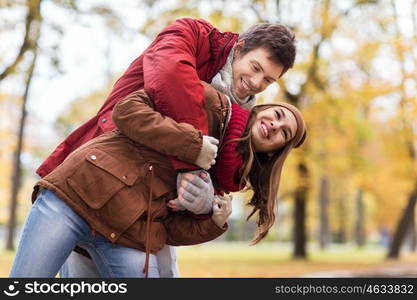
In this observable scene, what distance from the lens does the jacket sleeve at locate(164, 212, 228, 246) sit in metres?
2.68

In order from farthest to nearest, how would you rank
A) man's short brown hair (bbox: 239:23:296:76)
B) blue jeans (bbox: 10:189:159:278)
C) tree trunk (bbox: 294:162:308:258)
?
tree trunk (bbox: 294:162:308:258), man's short brown hair (bbox: 239:23:296:76), blue jeans (bbox: 10:189:159:278)

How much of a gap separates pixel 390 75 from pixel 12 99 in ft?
40.6

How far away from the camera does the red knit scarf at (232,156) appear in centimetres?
262

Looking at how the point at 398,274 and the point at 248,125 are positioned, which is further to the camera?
the point at 398,274

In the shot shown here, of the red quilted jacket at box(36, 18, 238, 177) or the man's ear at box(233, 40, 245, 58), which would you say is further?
the man's ear at box(233, 40, 245, 58)

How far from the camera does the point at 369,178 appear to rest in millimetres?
22234

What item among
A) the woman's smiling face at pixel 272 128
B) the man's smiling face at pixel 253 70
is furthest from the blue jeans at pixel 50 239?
the man's smiling face at pixel 253 70

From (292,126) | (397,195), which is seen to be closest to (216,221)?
(292,126)

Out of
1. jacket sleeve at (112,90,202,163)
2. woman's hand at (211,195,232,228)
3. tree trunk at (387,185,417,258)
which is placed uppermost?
jacket sleeve at (112,90,202,163)

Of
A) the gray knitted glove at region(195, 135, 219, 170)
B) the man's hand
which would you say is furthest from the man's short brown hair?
the man's hand

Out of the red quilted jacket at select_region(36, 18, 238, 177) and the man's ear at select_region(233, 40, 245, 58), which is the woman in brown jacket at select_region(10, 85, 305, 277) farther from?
the man's ear at select_region(233, 40, 245, 58)

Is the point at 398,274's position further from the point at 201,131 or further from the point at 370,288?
the point at 201,131

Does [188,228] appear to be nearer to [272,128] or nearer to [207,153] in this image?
[207,153]

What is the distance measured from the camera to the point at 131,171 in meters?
2.48
